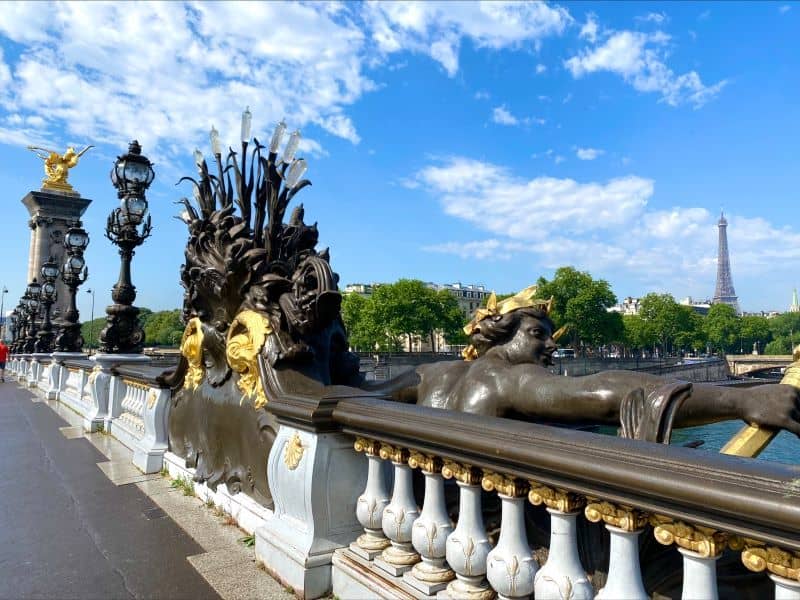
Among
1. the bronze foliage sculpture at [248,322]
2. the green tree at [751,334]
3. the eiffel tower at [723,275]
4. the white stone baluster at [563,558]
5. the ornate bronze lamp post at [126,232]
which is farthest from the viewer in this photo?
the eiffel tower at [723,275]

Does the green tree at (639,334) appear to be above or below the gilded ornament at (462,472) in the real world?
above

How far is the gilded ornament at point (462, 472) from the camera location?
231cm

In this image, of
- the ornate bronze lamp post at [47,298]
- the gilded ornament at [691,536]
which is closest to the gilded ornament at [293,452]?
the gilded ornament at [691,536]

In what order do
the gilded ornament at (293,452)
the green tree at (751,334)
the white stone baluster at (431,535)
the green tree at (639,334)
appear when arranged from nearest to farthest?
the white stone baluster at (431,535), the gilded ornament at (293,452), the green tree at (639,334), the green tree at (751,334)

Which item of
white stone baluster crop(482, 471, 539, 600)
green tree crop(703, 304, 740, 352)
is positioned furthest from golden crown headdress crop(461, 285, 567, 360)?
green tree crop(703, 304, 740, 352)

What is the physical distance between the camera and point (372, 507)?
2.95m

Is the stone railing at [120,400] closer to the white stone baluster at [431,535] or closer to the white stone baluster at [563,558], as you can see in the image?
the white stone baluster at [431,535]

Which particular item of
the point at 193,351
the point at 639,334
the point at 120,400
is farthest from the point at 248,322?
the point at 639,334

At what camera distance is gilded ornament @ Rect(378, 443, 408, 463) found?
272cm

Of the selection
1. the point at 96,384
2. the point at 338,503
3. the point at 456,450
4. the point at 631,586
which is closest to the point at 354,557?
the point at 338,503

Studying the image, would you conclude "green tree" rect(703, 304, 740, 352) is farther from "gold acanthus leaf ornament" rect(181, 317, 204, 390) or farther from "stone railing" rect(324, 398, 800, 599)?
"stone railing" rect(324, 398, 800, 599)

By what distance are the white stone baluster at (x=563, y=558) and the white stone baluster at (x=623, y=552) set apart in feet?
0.41

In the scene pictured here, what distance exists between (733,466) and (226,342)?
397cm

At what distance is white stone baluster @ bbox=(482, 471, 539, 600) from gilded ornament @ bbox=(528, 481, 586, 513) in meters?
0.14
